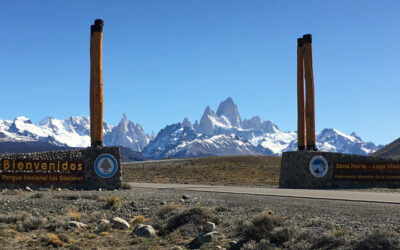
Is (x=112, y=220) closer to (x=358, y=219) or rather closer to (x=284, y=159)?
(x=358, y=219)

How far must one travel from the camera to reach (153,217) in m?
17.9

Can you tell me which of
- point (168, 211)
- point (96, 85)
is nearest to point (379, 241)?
point (168, 211)

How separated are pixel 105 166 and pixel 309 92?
16870mm

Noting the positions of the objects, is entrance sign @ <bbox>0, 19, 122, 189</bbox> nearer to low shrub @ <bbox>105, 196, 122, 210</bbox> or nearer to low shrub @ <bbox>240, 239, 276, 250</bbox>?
low shrub @ <bbox>105, 196, 122, 210</bbox>

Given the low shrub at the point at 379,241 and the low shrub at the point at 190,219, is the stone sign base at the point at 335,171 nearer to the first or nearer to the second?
the low shrub at the point at 190,219

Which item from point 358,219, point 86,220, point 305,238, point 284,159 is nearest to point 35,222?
point 86,220

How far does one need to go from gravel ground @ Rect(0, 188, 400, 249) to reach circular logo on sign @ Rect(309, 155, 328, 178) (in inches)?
548

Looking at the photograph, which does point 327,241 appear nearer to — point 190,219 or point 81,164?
point 190,219

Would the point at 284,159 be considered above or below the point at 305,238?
above

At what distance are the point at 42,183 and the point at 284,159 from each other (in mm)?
17787

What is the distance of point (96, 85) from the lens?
106 feet

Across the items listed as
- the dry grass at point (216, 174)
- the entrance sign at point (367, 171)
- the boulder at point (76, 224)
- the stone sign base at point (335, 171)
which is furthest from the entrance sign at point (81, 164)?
the dry grass at point (216, 174)

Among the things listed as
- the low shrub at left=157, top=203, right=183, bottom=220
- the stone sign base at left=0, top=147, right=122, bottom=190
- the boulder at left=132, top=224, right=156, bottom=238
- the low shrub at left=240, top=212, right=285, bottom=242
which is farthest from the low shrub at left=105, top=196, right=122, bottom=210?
the stone sign base at left=0, top=147, right=122, bottom=190

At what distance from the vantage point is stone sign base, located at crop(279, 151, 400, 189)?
112ft
